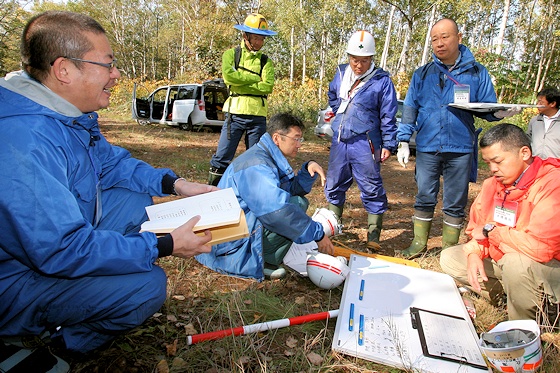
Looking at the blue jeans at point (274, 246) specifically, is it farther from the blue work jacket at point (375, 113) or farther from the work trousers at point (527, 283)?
the work trousers at point (527, 283)

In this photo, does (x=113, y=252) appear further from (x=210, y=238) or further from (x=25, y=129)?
(x=25, y=129)

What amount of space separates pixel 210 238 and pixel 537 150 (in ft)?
15.2

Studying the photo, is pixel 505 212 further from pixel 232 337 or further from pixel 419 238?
pixel 232 337

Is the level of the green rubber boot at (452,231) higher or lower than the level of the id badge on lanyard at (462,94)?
lower

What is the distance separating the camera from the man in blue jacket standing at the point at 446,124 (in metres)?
3.12

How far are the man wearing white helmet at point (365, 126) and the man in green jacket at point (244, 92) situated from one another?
122 cm

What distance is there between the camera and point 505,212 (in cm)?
232

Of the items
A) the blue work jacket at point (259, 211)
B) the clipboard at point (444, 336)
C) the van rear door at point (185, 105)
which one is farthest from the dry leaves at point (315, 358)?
the van rear door at point (185, 105)

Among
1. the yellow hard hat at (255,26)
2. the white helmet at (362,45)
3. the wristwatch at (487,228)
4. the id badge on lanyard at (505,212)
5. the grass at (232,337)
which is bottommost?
the grass at (232,337)

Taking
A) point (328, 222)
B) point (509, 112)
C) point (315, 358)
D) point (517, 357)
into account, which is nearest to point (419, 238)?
point (328, 222)

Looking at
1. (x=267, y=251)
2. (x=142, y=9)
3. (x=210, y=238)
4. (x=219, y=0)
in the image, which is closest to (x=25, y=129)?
(x=210, y=238)

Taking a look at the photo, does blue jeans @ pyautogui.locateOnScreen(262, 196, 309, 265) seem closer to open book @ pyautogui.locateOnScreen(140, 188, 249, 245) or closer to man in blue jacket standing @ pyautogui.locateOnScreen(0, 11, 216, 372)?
open book @ pyautogui.locateOnScreen(140, 188, 249, 245)

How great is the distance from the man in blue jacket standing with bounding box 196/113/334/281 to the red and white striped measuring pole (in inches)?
20.1

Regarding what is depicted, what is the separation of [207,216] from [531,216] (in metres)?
1.79
